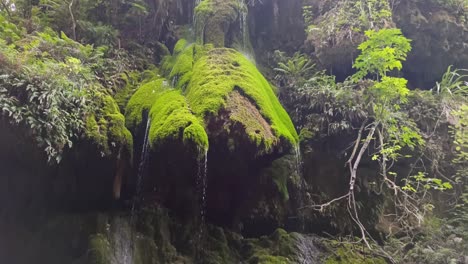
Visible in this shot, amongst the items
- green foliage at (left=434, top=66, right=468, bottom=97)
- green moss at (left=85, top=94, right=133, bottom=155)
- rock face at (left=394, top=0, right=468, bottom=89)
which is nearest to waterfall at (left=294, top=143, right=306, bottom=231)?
green moss at (left=85, top=94, right=133, bottom=155)

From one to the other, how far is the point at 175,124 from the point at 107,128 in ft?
3.75

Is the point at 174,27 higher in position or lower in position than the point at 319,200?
higher

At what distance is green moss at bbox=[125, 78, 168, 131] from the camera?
6328mm

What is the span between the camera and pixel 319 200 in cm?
714

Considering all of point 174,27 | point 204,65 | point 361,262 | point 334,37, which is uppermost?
point 174,27

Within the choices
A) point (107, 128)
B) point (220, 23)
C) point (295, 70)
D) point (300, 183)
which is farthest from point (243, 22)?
point (107, 128)

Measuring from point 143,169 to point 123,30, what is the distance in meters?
4.10

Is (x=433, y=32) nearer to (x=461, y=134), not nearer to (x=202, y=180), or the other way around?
(x=461, y=134)

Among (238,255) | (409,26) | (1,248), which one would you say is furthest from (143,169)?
(409,26)

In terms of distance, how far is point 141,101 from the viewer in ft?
21.5

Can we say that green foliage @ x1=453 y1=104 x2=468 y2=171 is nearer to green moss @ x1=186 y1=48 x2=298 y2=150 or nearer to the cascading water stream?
green moss @ x1=186 y1=48 x2=298 y2=150

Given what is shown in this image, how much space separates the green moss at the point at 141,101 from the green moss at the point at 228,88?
68 centimetres

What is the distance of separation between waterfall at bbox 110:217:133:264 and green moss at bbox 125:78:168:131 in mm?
1575

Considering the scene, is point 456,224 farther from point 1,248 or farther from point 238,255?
point 1,248
